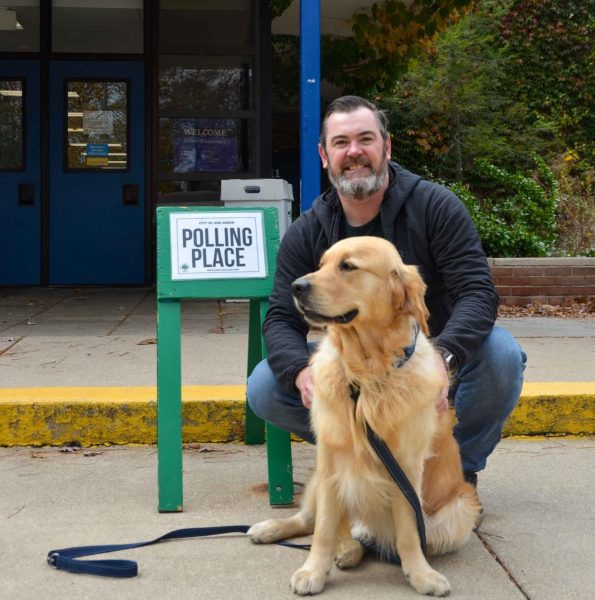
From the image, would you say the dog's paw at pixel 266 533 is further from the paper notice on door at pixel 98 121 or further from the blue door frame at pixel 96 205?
the paper notice on door at pixel 98 121

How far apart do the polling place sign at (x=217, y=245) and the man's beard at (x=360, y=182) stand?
1.77ft

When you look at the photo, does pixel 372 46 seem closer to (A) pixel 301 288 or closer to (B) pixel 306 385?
(B) pixel 306 385

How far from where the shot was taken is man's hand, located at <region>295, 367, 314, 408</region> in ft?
11.1

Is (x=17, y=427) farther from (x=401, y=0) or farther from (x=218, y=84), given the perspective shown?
(x=401, y=0)

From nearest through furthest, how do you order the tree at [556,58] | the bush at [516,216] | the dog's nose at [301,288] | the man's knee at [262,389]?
1. the dog's nose at [301,288]
2. the man's knee at [262,389]
3. the bush at [516,216]
4. the tree at [556,58]

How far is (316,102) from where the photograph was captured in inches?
277

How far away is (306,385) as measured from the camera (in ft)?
11.2

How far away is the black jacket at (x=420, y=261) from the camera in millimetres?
3574

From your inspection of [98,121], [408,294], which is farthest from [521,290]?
[408,294]

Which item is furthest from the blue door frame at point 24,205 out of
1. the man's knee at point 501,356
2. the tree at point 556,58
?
the tree at point 556,58

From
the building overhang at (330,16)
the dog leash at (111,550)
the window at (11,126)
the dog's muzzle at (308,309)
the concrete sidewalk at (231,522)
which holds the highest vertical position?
the building overhang at (330,16)

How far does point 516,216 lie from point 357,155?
7.64m

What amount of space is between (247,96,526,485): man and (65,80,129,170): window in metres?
6.86

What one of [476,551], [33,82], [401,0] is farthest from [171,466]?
[401,0]
